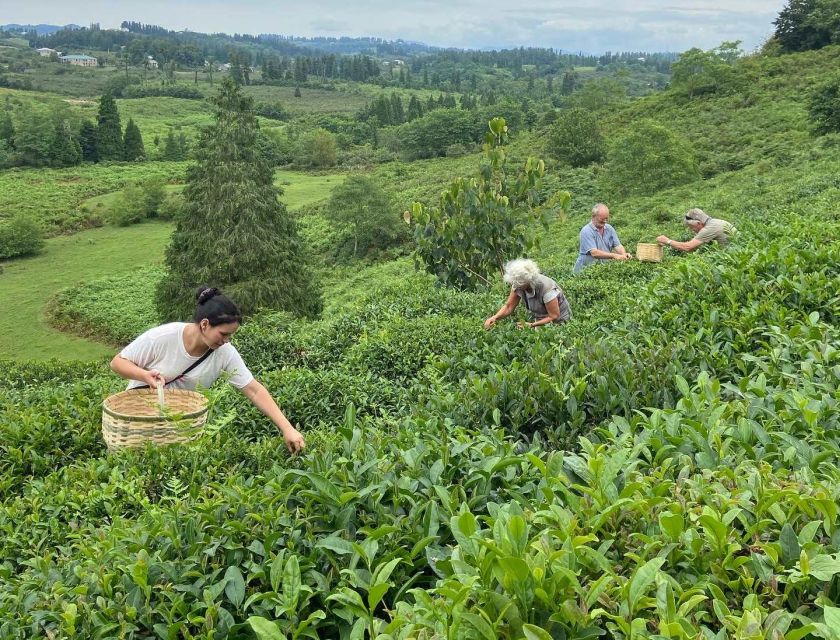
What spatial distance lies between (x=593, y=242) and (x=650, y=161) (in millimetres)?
23689

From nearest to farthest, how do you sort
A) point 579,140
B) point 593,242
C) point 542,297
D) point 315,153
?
point 542,297 < point 593,242 < point 579,140 < point 315,153

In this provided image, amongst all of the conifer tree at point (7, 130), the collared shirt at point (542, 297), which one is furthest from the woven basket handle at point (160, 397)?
the conifer tree at point (7, 130)

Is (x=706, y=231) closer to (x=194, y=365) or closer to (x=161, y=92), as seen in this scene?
(x=194, y=365)

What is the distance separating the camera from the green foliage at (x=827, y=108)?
28391 millimetres

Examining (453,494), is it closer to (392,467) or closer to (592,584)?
(392,467)

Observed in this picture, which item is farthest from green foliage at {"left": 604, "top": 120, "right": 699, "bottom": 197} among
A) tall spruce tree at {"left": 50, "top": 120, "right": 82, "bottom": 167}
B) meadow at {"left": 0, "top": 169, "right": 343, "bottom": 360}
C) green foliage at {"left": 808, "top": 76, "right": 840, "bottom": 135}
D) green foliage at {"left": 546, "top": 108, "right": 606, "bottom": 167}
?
tall spruce tree at {"left": 50, "top": 120, "right": 82, "bottom": 167}

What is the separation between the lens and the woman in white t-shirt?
431cm

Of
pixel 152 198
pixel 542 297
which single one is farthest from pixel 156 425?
pixel 152 198

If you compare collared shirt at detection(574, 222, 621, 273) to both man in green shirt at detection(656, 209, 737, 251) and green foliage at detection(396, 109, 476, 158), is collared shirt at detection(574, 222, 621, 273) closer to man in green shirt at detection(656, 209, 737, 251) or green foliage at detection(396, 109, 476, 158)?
man in green shirt at detection(656, 209, 737, 251)

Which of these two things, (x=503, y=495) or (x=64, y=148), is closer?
(x=503, y=495)

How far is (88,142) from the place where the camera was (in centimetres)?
8075

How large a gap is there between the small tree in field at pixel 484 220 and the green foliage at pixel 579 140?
36752 mm

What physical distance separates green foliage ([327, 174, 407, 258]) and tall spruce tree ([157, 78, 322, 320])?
15606mm

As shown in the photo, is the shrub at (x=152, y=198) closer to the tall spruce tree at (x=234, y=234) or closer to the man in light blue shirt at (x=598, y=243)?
the tall spruce tree at (x=234, y=234)
